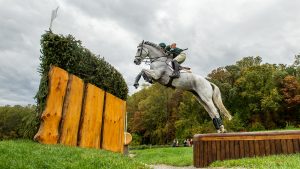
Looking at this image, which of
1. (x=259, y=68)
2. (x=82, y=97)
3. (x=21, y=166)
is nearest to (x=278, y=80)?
(x=259, y=68)

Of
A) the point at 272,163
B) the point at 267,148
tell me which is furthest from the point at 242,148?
the point at 272,163

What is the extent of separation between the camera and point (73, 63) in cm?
823

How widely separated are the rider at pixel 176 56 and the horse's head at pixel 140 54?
0.71 metres

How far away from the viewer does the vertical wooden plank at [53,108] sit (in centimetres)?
704

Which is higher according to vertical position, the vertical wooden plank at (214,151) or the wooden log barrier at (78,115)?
the wooden log barrier at (78,115)

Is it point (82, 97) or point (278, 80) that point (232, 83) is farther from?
point (82, 97)

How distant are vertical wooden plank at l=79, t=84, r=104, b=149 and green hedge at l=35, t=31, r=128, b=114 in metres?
0.46

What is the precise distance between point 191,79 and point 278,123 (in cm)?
2884

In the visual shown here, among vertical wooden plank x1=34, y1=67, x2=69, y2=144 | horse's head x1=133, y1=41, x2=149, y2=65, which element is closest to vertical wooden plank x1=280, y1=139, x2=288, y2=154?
horse's head x1=133, y1=41, x2=149, y2=65

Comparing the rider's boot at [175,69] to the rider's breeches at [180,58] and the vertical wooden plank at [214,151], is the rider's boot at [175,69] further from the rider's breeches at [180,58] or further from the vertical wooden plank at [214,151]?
the vertical wooden plank at [214,151]

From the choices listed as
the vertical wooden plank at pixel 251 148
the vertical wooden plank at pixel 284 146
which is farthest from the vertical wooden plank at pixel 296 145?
the vertical wooden plank at pixel 251 148

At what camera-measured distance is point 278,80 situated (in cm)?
3700

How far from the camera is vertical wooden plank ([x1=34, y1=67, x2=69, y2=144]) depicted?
23.1ft

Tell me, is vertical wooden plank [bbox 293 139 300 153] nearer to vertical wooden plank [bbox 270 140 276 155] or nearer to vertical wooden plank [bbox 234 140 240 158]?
vertical wooden plank [bbox 270 140 276 155]
